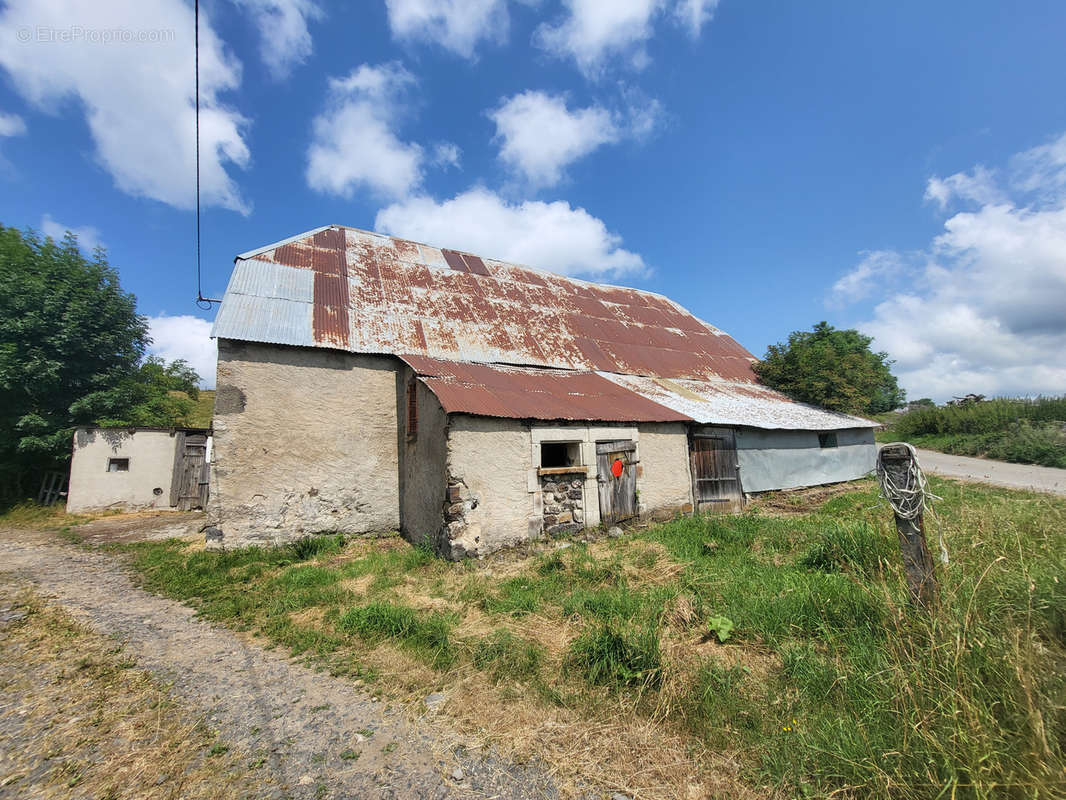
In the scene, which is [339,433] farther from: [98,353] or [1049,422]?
[1049,422]

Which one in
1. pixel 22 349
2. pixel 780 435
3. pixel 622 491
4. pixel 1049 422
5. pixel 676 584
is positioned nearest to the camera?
pixel 676 584

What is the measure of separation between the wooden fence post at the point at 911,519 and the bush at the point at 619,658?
6.45 feet

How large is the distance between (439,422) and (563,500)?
2713mm

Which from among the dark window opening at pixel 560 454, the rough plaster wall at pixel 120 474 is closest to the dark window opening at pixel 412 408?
the dark window opening at pixel 560 454

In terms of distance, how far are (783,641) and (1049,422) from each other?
23.7m

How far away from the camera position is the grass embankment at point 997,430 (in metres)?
15.8

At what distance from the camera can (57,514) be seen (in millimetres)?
12109

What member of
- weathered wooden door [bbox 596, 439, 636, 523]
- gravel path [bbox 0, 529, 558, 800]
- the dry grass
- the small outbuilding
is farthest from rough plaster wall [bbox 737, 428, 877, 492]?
the small outbuilding

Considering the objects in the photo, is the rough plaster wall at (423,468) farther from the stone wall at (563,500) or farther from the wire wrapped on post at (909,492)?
the wire wrapped on post at (909,492)

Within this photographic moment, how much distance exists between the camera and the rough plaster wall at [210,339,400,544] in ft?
26.0

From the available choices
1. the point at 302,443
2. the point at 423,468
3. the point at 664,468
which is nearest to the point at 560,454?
the point at 664,468

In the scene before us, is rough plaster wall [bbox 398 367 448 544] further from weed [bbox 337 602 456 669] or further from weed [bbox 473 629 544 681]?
weed [bbox 473 629 544 681]

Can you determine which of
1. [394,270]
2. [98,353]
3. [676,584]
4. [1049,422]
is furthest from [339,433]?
[1049,422]

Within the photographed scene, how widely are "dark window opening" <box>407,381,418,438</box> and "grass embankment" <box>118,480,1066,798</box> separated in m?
3.12
